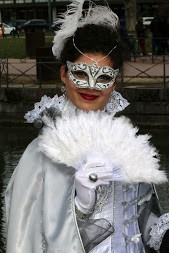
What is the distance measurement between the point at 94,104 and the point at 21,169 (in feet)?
1.24

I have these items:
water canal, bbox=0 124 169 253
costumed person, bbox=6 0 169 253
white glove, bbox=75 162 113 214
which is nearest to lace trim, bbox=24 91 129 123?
costumed person, bbox=6 0 169 253

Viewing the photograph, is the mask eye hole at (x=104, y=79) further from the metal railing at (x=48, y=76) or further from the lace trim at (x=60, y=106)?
the metal railing at (x=48, y=76)

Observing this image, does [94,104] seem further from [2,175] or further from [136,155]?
[2,175]

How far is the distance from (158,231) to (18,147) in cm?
873

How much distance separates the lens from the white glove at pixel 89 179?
225 cm

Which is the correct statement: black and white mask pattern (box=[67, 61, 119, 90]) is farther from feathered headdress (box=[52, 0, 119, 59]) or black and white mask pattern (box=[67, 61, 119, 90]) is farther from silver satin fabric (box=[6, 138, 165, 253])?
silver satin fabric (box=[6, 138, 165, 253])

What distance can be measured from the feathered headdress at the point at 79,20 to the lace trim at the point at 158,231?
0.77 meters

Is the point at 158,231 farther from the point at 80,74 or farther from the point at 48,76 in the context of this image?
the point at 48,76

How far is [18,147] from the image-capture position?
11.1 m

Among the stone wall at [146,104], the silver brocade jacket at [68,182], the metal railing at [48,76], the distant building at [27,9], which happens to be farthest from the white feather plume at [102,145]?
the distant building at [27,9]

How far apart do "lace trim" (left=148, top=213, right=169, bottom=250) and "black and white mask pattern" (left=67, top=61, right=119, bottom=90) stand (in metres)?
0.55

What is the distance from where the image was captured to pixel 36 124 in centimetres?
259

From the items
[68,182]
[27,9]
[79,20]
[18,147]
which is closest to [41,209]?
[68,182]

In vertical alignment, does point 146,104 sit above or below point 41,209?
below
